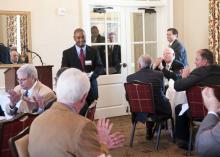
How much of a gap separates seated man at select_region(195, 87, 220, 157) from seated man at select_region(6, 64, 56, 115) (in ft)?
4.57

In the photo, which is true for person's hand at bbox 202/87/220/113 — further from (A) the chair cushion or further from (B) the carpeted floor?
(B) the carpeted floor

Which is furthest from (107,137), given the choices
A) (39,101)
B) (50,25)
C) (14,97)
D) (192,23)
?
(192,23)

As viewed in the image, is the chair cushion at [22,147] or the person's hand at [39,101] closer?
the chair cushion at [22,147]

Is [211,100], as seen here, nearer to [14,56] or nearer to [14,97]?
[14,97]

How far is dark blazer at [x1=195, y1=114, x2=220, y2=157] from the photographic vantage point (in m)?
2.38

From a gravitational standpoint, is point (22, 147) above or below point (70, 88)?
below

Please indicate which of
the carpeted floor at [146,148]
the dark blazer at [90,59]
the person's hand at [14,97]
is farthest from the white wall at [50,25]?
the person's hand at [14,97]

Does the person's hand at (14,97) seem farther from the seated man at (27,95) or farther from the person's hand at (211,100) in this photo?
the person's hand at (211,100)

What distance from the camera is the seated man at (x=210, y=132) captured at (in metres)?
2.38

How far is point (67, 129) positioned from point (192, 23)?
6647 mm

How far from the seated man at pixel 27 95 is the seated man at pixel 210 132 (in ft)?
4.57

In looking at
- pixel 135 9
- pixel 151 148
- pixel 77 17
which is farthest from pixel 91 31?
pixel 151 148

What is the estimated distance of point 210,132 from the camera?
2400mm

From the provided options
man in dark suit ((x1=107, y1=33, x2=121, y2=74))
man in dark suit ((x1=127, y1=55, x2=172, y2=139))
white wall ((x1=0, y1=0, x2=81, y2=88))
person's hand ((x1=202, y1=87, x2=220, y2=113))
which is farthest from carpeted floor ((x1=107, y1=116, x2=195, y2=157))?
person's hand ((x1=202, y1=87, x2=220, y2=113))
